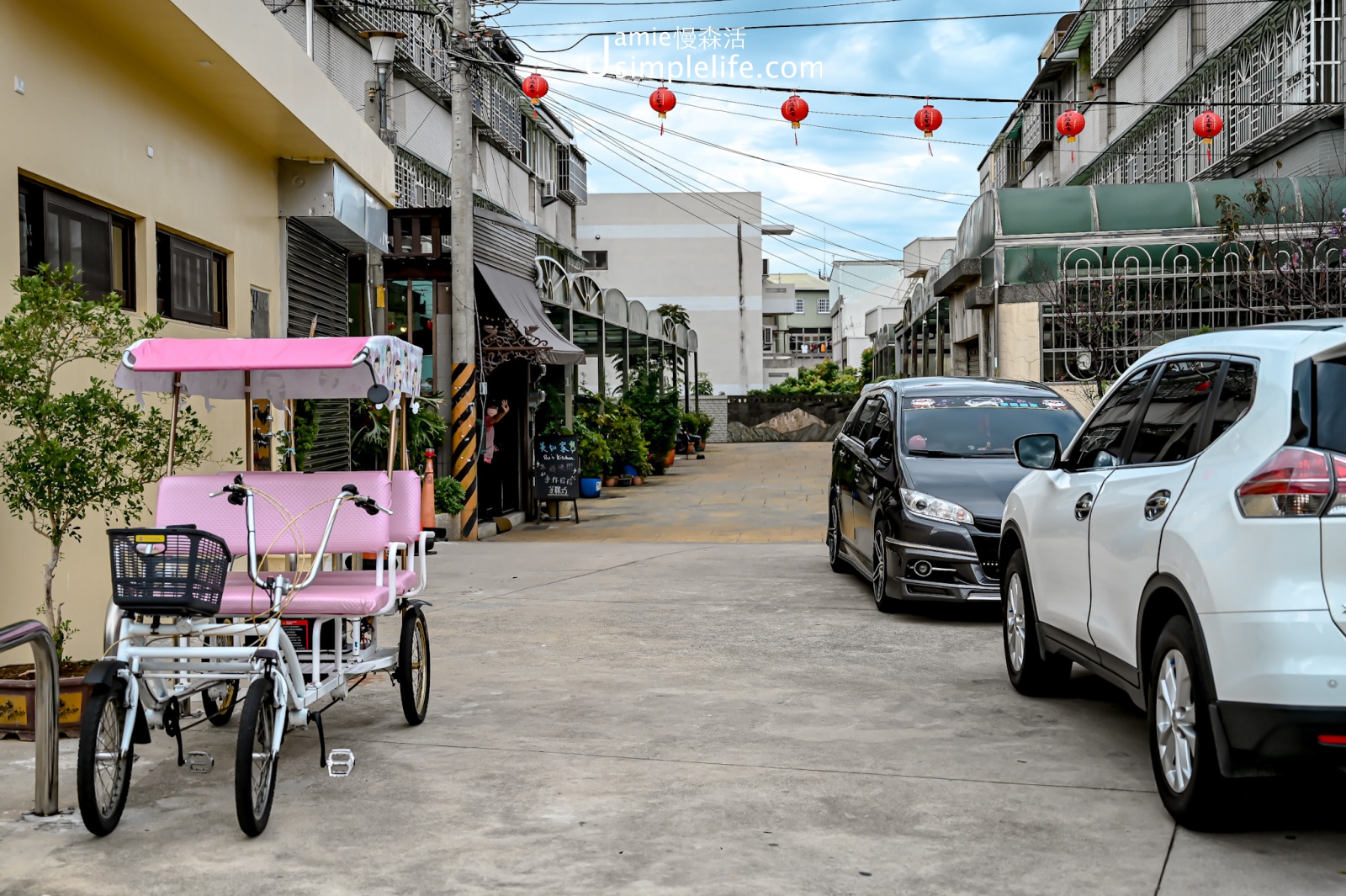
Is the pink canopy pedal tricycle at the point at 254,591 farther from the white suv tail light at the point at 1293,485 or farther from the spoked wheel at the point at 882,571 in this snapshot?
the spoked wheel at the point at 882,571

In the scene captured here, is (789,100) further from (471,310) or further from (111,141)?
(111,141)

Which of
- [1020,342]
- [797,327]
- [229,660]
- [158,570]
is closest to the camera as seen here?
[158,570]

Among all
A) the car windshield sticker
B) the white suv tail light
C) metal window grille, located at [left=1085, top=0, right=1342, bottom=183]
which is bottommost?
the white suv tail light

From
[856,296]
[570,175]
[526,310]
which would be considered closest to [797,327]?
[856,296]

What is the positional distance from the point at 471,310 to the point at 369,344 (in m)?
10.9

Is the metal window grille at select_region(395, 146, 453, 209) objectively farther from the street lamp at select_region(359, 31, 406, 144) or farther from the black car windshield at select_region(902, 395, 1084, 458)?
the black car windshield at select_region(902, 395, 1084, 458)

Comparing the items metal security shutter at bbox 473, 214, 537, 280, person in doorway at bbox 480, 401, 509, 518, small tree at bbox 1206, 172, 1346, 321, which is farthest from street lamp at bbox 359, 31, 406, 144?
small tree at bbox 1206, 172, 1346, 321

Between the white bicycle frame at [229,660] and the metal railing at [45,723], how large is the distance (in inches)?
10.2

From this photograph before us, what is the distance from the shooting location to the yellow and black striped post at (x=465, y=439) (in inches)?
656

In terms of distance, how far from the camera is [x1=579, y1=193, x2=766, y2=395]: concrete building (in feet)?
192

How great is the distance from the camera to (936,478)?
9766mm

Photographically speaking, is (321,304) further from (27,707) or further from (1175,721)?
(1175,721)

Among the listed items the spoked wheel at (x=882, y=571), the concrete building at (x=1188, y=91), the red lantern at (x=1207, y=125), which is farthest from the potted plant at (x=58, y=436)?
the red lantern at (x=1207, y=125)

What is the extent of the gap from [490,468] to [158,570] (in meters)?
14.1
